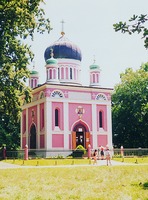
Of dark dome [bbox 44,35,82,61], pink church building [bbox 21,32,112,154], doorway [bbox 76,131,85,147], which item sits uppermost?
dark dome [bbox 44,35,82,61]

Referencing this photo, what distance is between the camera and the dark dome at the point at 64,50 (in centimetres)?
4166

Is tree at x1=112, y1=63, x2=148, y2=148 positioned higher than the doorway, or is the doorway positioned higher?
tree at x1=112, y1=63, x2=148, y2=148

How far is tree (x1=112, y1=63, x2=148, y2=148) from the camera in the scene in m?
47.0

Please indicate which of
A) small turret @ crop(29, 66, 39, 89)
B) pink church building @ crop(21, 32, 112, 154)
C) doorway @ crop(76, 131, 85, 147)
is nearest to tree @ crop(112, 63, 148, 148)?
pink church building @ crop(21, 32, 112, 154)

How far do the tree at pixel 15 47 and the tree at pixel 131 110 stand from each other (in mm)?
24020

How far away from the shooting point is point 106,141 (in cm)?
3938

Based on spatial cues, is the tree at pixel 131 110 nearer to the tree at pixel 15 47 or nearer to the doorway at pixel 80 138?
the doorway at pixel 80 138

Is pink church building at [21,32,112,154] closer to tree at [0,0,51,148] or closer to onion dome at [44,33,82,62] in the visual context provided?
onion dome at [44,33,82,62]

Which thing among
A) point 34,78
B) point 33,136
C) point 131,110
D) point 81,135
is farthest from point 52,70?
point 131,110

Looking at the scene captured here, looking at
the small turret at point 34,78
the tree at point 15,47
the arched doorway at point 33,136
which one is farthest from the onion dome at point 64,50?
the tree at point 15,47

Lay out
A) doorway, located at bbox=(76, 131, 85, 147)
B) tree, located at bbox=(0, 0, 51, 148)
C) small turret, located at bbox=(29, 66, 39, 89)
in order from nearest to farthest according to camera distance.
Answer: tree, located at bbox=(0, 0, 51, 148) → doorway, located at bbox=(76, 131, 85, 147) → small turret, located at bbox=(29, 66, 39, 89)

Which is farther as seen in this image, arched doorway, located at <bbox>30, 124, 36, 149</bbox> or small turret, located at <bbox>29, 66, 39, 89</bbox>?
small turret, located at <bbox>29, 66, 39, 89</bbox>

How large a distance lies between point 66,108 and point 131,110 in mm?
13582

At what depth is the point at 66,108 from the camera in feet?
124
